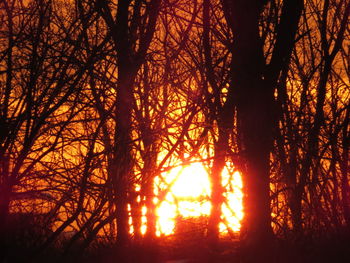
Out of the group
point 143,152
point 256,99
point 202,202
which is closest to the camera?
point 256,99

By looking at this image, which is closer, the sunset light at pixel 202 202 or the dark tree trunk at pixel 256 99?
the dark tree trunk at pixel 256 99

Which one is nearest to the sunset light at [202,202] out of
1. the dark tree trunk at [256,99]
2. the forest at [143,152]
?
the forest at [143,152]

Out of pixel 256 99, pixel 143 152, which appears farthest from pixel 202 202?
pixel 256 99

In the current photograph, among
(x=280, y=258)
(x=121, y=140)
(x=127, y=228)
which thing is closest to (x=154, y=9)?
(x=121, y=140)

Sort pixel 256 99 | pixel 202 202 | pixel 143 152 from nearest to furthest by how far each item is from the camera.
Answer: pixel 256 99
pixel 143 152
pixel 202 202

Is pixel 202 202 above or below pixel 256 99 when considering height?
below

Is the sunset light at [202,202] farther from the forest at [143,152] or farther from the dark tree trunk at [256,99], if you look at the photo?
the dark tree trunk at [256,99]

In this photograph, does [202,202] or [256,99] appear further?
[202,202]

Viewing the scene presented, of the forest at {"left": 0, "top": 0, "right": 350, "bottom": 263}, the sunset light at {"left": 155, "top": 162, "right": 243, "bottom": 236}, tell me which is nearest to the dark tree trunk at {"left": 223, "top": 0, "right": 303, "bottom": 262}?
the forest at {"left": 0, "top": 0, "right": 350, "bottom": 263}

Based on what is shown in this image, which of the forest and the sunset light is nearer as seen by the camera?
the forest

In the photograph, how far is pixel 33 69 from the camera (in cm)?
385

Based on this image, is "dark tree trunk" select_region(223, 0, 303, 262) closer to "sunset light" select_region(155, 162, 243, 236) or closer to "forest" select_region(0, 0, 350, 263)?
"forest" select_region(0, 0, 350, 263)

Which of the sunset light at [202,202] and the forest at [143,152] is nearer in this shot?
the forest at [143,152]

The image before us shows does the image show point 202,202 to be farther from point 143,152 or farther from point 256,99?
point 256,99
